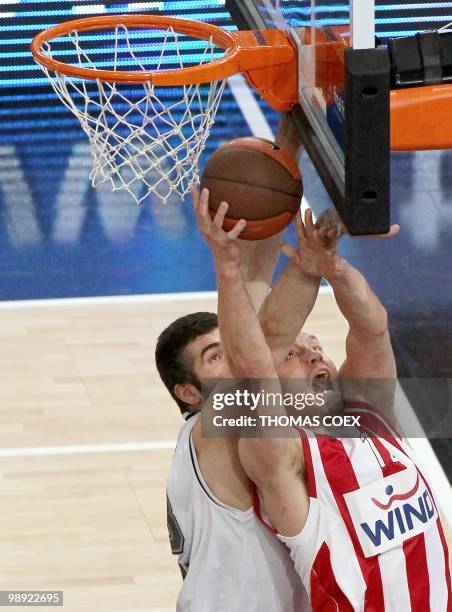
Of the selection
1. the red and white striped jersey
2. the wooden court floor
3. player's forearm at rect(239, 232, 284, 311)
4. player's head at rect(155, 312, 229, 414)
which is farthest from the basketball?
the wooden court floor

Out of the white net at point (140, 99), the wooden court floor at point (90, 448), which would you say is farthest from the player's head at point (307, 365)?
the wooden court floor at point (90, 448)

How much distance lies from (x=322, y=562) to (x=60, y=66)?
1.52m

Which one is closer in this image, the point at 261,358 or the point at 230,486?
the point at 261,358

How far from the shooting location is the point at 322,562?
10.5 ft

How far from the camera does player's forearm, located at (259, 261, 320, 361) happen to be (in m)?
3.15

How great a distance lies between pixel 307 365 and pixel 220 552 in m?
0.57

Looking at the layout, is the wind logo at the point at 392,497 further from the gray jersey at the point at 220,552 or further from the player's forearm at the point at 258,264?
the player's forearm at the point at 258,264

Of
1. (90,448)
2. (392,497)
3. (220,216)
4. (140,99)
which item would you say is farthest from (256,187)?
(140,99)

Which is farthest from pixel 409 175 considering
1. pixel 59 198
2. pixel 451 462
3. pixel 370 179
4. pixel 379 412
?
pixel 370 179

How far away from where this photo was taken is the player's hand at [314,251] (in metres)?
3.08

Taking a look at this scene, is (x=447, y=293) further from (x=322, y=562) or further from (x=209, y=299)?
(x=322, y=562)

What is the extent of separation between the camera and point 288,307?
3.16 m

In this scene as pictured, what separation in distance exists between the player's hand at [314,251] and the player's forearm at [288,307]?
0.02 metres

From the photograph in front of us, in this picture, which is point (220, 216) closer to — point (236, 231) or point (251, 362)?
point (236, 231)
